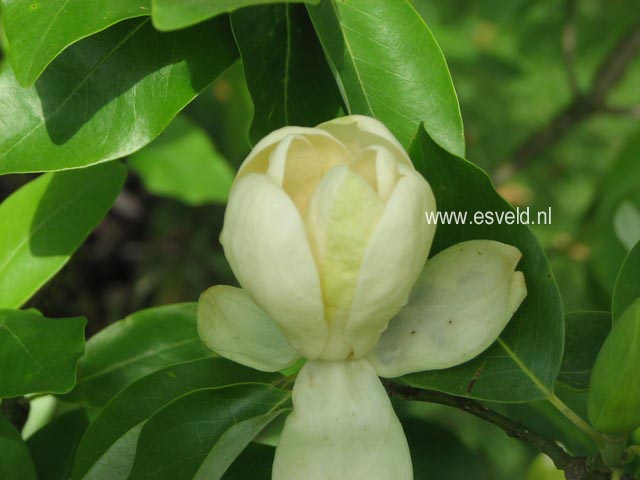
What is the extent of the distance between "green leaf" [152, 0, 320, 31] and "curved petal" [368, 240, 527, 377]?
0.31m

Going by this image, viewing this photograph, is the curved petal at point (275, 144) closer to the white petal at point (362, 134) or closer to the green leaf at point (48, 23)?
the white petal at point (362, 134)

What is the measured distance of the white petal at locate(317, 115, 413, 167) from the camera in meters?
0.78

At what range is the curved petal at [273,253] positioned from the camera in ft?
2.37

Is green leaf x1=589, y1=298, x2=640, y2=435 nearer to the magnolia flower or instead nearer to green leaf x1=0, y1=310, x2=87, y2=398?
the magnolia flower

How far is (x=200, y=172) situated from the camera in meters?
2.02

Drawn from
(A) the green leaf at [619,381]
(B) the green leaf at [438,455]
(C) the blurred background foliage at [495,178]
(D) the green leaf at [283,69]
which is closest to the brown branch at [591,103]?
(C) the blurred background foliage at [495,178]

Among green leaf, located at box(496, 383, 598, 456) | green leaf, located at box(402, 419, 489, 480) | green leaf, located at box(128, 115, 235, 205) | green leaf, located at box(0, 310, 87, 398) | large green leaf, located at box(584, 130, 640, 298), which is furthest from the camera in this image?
green leaf, located at box(128, 115, 235, 205)

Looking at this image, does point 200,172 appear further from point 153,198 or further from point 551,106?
point 551,106

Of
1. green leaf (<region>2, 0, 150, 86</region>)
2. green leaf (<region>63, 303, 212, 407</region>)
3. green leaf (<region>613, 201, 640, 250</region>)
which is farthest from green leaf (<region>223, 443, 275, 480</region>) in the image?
green leaf (<region>613, 201, 640, 250</region>)

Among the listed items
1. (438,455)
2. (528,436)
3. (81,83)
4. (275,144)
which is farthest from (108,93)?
(438,455)

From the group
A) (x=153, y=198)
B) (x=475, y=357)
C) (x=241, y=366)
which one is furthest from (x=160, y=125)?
(x=153, y=198)

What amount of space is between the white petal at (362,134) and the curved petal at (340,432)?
203 mm

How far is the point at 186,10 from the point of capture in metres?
0.70

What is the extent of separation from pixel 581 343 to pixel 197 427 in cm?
42
